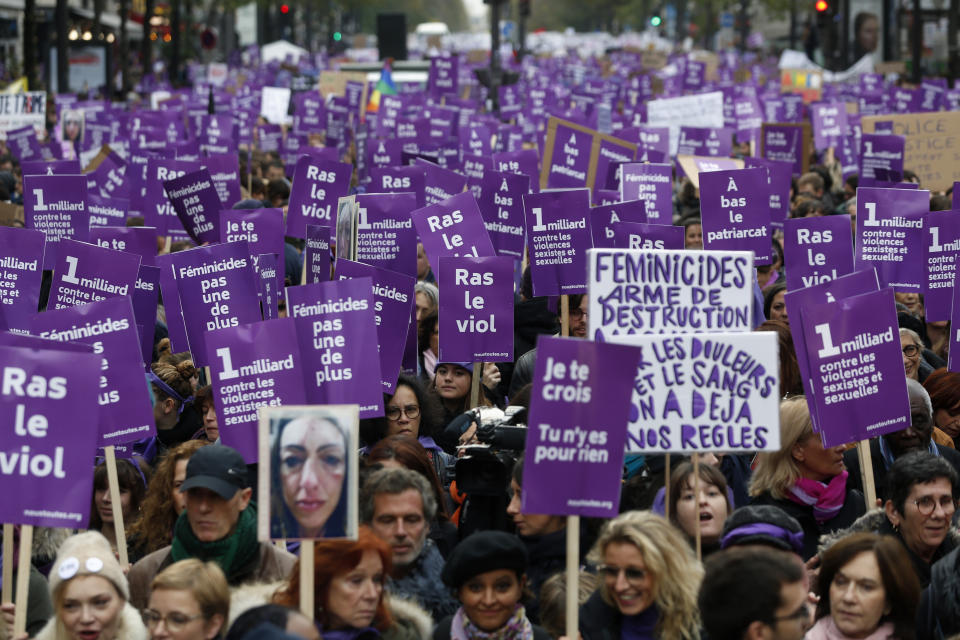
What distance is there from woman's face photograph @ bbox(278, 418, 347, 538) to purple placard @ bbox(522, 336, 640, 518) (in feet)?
2.39

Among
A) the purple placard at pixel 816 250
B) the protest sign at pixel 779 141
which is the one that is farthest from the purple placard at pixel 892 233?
the protest sign at pixel 779 141

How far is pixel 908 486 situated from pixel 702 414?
84 centimetres

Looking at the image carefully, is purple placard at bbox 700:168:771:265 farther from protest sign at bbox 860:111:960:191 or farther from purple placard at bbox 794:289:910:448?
protest sign at bbox 860:111:960:191

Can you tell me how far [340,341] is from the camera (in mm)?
7461

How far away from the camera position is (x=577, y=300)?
1070cm

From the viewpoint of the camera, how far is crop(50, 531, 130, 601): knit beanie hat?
554 cm

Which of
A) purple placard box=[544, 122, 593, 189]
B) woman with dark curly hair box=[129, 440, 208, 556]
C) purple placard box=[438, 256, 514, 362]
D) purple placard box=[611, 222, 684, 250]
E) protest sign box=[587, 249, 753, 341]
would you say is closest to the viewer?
protest sign box=[587, 249, 753, 341]

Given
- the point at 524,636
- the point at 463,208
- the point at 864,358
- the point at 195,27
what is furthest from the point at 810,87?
the point at 195,27

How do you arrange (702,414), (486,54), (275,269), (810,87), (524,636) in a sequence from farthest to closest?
(486,54), (810,87), (275,269), (702,414), (524,636)

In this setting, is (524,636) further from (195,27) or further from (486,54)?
(195,27)

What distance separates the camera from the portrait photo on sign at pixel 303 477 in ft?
17.7

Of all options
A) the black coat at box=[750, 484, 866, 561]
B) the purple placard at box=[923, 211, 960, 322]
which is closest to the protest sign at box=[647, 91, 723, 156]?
the purple placard at box=[923, 211, 960, 322]

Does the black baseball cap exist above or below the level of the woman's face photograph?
below

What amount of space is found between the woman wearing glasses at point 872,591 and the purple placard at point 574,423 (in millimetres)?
767
